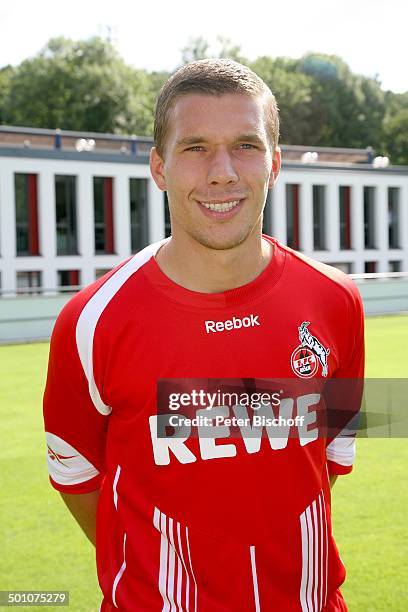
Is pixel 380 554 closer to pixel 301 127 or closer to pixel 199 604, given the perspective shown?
pixel 199 604

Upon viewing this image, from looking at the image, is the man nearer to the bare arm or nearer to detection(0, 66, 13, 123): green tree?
the bare arm

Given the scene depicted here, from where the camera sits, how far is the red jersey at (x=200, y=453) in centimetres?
237

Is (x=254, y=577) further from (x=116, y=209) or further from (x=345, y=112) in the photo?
(x=345, y=112)

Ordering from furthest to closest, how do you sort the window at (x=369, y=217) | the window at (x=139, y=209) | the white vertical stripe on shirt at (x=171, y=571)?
1. the window at (x=369, y=217)
2. the window at (x=139, y=209)
3. the white vertical stripe on shirt at (x=171, y=571)

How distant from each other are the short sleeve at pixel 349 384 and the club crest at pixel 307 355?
16 centimetres

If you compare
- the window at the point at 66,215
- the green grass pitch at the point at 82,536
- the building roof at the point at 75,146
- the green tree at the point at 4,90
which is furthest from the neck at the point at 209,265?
the green tree at the point at 4,90

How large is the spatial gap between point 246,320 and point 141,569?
2.59 feet

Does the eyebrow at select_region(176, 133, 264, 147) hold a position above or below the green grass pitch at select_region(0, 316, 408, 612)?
above

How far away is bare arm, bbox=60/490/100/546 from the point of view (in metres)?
2.88

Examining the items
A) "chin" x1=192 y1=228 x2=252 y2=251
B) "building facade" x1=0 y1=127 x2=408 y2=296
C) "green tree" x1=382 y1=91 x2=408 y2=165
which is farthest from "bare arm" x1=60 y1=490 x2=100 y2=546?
"green tree" x1=382 y1=91 x2=408 y2=165

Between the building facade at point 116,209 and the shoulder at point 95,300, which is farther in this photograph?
the building facade at point 116,209

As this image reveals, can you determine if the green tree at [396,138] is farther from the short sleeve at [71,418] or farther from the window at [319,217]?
the short sleeve at [71,418]

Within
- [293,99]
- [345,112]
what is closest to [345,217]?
[293,99]

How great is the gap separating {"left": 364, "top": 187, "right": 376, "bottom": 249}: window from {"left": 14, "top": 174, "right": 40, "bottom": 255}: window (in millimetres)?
16389
